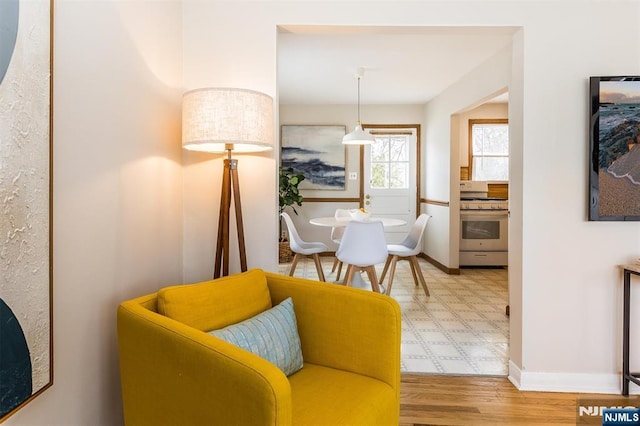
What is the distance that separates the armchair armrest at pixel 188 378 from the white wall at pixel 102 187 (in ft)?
0.57

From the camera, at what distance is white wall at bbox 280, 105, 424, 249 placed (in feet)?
19.4

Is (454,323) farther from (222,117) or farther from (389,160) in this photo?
(389,160)

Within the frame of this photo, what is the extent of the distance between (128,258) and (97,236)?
9.3 inches

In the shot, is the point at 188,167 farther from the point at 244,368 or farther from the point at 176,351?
the point at 244,368

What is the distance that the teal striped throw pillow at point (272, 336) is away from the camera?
1.30m

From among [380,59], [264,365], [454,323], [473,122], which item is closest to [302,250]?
[454,323]

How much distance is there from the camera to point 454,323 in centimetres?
314

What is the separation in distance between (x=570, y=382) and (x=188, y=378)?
2159mm

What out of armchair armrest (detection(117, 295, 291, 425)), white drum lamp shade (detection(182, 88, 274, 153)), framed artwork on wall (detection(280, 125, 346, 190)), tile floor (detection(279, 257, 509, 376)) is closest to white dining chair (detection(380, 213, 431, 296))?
tile floor (detection(279, 257, 509, 376))

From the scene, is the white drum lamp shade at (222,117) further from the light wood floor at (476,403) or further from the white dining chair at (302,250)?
the white dining chair at (302,250)

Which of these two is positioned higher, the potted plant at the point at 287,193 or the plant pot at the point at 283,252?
the potted plant at the point at 287,193

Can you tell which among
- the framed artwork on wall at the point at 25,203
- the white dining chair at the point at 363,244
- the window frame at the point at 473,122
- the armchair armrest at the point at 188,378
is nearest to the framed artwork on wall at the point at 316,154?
the window frame at the point at 473,122

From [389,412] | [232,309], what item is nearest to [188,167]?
[232,309]

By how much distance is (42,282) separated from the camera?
3.47ft
